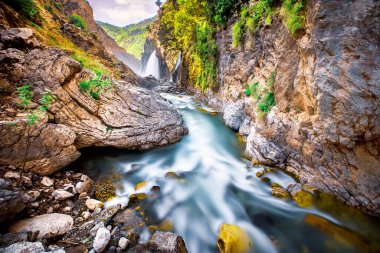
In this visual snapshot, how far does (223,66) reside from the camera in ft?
37.2

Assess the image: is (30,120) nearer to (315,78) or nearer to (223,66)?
(315,78)

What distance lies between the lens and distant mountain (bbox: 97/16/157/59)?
90.4 m

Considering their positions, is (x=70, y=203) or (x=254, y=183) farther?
(x=254, y=183)

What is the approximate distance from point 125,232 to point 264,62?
24.8ft

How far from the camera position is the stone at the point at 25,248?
2490 millimetres

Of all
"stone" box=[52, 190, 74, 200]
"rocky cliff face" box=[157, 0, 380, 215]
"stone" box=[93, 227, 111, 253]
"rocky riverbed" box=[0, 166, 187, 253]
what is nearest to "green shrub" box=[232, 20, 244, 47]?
"rocky cliff face" box=[157, 0, 380, 215]

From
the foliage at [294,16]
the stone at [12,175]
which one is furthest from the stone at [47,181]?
the foliage at [294,16]

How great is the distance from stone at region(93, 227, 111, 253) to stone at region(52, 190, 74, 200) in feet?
4.35

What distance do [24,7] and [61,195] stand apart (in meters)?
10.3

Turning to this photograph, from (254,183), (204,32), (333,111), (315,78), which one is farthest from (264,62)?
(204,32)

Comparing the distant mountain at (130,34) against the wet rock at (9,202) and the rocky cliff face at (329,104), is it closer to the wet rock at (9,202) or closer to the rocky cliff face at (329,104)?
the rocky cliff face at (329,104)

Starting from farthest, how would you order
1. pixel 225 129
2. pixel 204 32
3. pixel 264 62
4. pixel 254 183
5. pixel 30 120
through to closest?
pixel 204 32, pixel 225 129, pixel 264 62, pixel 254 183, pixel 30 120

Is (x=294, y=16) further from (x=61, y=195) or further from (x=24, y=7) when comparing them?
(x=24, y=7)

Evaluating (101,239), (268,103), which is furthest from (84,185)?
(268,103)
